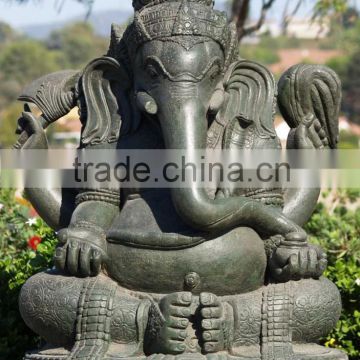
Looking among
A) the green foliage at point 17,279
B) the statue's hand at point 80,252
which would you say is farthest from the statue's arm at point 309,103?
the green foliage at point 17,279

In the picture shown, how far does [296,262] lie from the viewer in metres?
3.51

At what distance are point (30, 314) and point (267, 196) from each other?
110 centimetres

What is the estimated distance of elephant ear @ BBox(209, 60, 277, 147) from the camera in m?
3.81

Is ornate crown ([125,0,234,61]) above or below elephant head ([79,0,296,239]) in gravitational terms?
above

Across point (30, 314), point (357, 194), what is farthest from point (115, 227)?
point (357, 194)

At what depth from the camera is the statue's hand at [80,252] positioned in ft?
11.5

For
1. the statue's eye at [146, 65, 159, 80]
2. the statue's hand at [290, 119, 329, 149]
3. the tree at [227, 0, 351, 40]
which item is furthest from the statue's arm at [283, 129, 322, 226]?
the tree at [227, 0, 351, 40]

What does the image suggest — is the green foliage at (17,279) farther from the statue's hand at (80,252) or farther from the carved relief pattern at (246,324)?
the carved relief pattern at (246,324)

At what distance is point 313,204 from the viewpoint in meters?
3.95

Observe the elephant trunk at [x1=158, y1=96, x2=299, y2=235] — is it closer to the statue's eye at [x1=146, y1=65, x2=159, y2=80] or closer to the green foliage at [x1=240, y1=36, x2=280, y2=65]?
the statue's eye at [x1=146, y1=65, x2=159, y2=80]

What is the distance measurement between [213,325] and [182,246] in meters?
0.34

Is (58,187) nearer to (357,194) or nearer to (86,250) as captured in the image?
(86,250)

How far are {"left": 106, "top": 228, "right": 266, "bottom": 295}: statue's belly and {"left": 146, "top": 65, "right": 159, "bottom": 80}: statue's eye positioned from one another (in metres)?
0.69

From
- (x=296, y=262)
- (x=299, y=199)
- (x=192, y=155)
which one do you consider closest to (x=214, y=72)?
(x=192, y=155)
